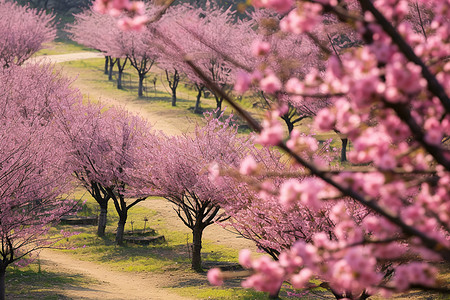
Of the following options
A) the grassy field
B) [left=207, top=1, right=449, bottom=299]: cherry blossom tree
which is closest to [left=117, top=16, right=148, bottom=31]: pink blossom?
[left=207, top=1, right=449, bottom=299]: cherry blossom tree

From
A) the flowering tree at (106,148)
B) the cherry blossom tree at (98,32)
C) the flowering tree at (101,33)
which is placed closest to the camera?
the flowering tree at (106,148)

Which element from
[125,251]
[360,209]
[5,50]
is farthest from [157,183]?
[5,50]

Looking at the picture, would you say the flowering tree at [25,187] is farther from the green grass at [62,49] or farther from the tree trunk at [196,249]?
the green grass at [62,49]

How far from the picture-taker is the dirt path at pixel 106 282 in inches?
589

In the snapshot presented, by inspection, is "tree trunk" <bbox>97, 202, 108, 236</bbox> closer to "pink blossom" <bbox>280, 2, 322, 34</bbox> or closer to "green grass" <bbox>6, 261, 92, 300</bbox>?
"green grass" <bbox>6, 261, 92, 300</bbox>

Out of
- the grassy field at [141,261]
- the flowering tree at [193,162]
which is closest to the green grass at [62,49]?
the grassy field at [141,261]

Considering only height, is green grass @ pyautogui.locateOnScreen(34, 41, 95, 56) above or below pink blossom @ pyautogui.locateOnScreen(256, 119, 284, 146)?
above

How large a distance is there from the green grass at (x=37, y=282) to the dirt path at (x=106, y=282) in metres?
0.38

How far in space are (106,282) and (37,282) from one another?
2.40 metres

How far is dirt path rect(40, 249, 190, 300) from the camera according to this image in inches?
589

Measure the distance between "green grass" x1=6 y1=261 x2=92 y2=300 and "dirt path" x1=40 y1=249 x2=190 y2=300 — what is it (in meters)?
0.38

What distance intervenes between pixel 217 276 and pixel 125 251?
1986 cm

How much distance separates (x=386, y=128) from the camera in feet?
8.71

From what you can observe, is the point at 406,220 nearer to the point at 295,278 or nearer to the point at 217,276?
the point at 295,278
